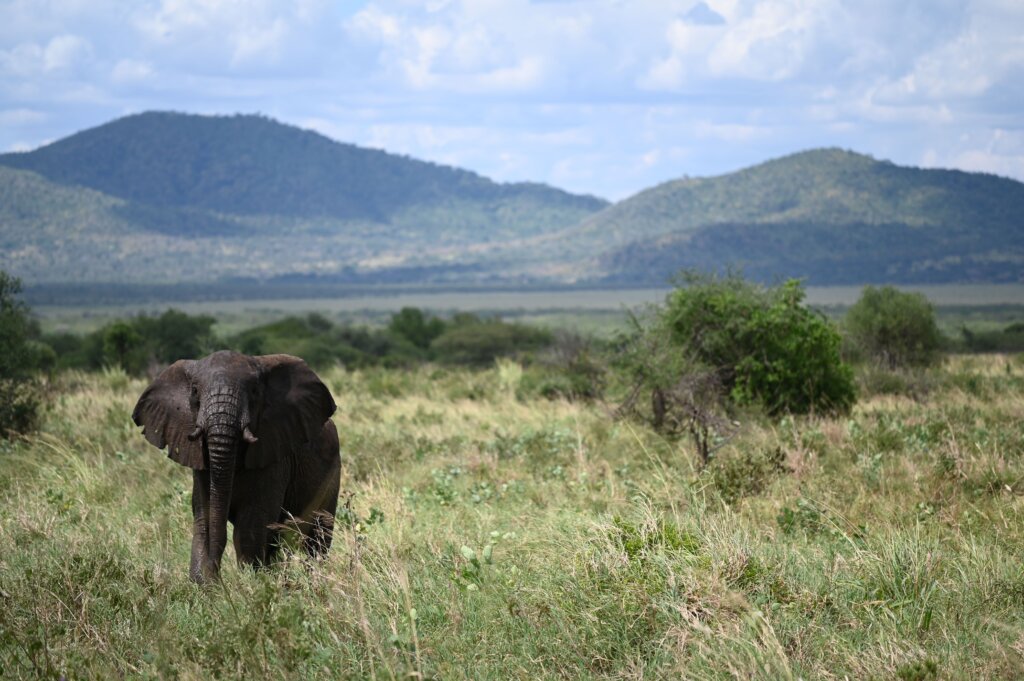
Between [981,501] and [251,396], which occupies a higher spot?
[251,396]

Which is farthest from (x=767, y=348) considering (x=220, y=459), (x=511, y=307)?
(x=511, y=307)

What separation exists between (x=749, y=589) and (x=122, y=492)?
627cm

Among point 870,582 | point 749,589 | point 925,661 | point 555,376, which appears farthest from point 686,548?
point 555,376

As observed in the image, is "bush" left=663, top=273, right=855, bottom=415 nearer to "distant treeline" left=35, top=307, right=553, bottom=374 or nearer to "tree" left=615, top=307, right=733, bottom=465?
"tree" left=615, top=307, right=733, bottom=465

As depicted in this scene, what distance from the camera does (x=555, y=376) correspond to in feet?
79.3

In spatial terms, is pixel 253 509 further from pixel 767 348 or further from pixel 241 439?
pixel 767 348

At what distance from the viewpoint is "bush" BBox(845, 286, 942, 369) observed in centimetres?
2966

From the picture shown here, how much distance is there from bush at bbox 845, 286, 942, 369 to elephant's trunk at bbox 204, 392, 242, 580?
24126 mm

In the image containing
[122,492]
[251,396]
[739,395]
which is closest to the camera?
[251,396]

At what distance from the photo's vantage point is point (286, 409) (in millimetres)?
7379

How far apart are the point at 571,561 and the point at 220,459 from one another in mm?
2040

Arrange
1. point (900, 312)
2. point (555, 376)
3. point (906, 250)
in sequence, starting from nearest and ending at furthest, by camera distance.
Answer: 1. point (555, 376)
2. point (900, 312)
3. point (906, 250)

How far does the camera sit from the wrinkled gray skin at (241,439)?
689 cm

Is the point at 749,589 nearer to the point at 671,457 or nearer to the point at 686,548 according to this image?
the point at 686,548
